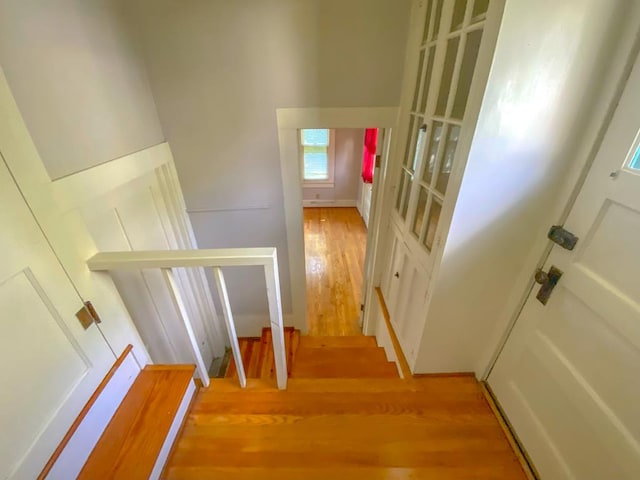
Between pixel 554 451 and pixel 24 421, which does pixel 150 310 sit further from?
pixel 554 451

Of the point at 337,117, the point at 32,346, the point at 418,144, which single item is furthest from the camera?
the point at 337,117

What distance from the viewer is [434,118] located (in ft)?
4.15

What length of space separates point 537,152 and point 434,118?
1.65 ft

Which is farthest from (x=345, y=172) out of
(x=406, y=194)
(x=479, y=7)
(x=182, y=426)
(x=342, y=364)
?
(x=182, y=426)

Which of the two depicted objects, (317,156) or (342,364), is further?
(317,156)

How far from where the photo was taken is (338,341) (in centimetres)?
234

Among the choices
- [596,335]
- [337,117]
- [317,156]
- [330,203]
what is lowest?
[330,203]

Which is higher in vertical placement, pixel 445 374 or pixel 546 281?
pixel 546 281

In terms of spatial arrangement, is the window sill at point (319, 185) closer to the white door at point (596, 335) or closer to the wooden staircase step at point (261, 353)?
the wooden staircase step at point (261, 353)

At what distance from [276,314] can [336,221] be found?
4.11 m

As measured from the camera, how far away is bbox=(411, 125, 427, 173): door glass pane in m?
1.37

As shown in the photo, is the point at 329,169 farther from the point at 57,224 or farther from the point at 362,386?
the point at 57,224

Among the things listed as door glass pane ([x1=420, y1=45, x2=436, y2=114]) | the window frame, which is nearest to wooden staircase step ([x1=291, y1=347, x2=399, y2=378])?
door glass pane ([x1=420, y1=45, x2=436, y2=114])

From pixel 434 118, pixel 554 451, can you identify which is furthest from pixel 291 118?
pixel 554 451
